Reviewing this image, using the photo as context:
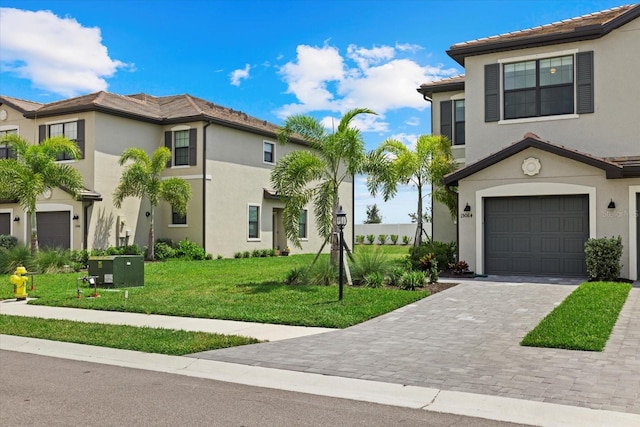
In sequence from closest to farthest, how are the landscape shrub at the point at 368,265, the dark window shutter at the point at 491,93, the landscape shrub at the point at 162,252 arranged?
the landscape shrub at the point at 368,265 < the dark window shutter at the point at 491,93 < the landscape shrub at the point at 162,252

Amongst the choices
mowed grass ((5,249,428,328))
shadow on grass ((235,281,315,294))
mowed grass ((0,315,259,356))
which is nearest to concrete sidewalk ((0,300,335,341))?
mowed grass ((5,249,428,328))

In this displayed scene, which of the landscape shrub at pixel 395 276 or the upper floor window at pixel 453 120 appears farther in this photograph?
the upper floor window at pixel 453 120

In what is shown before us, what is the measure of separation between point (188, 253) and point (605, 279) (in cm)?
1762

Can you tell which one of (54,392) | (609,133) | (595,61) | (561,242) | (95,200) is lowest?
(54,392)

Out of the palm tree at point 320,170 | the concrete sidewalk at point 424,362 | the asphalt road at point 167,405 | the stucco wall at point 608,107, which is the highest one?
the stucco wall at point 608,107

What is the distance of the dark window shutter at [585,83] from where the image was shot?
55.0 feet

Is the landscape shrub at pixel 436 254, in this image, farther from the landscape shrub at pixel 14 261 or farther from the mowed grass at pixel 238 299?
the landscape shrub at pixel 14 261

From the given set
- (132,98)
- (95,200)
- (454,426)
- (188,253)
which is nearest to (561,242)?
(454,426)

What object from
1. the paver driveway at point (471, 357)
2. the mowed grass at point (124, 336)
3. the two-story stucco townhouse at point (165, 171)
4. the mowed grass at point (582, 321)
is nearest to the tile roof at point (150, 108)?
the two-story stucco townhouse at point (165, 171)

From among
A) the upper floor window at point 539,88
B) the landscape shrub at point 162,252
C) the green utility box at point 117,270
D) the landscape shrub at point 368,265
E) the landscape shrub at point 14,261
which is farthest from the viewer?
the landscape shrub at point 162,252

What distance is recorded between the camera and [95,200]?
24.9m

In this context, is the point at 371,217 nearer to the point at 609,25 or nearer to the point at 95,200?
the point at 95,200

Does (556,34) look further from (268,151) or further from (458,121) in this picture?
(268,151)

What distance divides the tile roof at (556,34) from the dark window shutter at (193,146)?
13.4m
